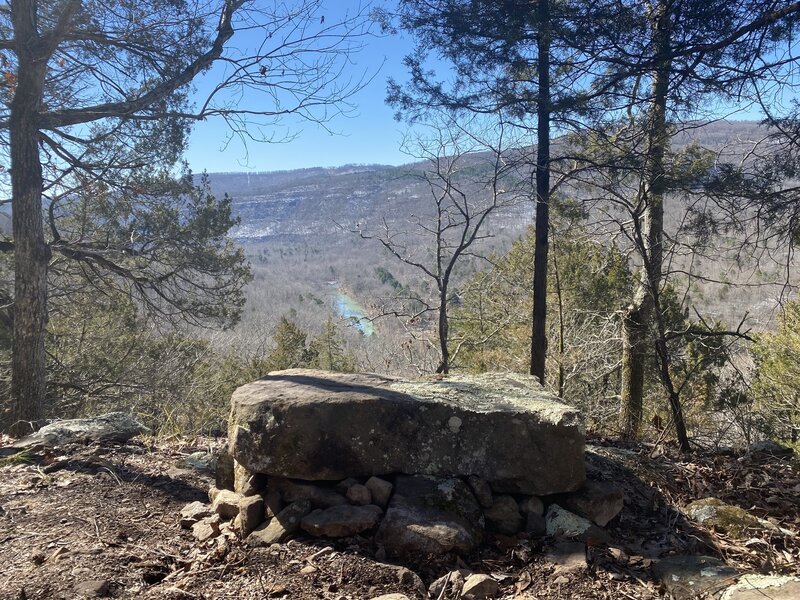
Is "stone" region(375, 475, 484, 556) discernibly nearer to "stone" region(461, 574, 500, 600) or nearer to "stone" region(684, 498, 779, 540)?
"stone" region(461, 574, 500, 600)

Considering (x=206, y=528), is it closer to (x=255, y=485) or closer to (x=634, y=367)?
(x=255, y=485)

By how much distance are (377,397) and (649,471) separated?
6.61 ft

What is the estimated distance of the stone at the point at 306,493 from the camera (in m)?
2.93

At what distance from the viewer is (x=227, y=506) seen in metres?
3.02

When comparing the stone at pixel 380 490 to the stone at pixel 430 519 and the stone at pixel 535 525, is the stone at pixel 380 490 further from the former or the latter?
the stone at pixel 535 525

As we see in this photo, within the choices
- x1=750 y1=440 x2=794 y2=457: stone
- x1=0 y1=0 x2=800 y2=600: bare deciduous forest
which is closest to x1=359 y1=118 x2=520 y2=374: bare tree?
x1=0 y1=0 x2=800 y2=600: bare deciduous forest

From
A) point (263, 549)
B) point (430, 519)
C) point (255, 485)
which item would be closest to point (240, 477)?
point (255, 485)

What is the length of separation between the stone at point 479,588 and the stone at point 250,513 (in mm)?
1183

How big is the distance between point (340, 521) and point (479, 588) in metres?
0.78

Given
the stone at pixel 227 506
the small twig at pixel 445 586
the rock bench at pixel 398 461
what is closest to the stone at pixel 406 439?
the rock bench at pixel 398 461

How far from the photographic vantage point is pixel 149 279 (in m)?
8.32

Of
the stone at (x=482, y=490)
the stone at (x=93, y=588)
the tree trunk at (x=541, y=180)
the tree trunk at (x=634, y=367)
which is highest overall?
the tree trunk at (x=541, y=180)

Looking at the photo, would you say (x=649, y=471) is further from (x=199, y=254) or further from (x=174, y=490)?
(x=199, y=254)

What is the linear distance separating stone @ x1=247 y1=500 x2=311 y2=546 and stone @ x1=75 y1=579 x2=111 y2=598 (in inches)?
25.7
